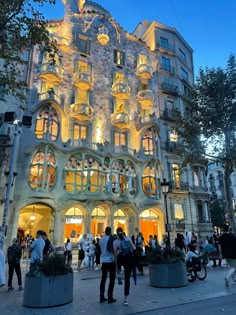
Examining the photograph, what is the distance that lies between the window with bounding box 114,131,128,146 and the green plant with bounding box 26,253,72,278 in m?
22.1

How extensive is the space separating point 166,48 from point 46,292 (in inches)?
1460

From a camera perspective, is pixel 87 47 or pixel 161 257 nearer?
pixel 161 257

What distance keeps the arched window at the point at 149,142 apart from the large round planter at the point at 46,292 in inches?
909

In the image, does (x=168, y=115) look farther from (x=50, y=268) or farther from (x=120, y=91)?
(x=50, y=268)

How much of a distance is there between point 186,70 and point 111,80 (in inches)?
562

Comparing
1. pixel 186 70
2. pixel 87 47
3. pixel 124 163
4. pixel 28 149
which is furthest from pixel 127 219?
pixel 186 70

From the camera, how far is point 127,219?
26.8m

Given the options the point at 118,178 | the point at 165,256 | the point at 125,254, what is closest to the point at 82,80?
the point at 118,178

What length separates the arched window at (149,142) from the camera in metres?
29.1

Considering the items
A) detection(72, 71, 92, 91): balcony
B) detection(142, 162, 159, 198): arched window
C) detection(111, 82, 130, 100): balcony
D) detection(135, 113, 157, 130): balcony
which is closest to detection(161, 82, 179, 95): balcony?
detection(135, 113, 157, 130): balcony

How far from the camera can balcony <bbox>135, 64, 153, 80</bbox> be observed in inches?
1291

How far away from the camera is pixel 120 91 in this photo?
1171 inches

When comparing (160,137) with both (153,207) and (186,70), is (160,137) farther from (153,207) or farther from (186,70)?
(186,70)

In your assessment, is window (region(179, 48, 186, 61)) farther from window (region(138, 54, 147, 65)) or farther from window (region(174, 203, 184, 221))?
window (region(174, 203, 184, 221))
